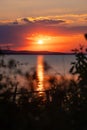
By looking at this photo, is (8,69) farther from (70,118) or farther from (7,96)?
(70,118)

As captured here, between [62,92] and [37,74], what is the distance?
0.72m

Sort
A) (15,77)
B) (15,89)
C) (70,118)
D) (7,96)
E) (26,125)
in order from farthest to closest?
(15,77) → (15,89) → (7,96) → (70,118) → (26,125)

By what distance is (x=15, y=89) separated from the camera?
6.28 metres

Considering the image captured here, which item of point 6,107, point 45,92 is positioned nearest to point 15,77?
point 45,92

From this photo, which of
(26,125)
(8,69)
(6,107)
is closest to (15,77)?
(8,69)

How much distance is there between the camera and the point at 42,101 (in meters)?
5.86

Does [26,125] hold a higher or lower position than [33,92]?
lower

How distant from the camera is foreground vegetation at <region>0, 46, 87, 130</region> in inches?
195

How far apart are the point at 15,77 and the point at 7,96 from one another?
122 cm

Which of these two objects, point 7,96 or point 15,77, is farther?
point 15,77

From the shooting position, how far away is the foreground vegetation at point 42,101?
4965 mm

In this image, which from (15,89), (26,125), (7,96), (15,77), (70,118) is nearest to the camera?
(26,125)

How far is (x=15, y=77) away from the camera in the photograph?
273 inches

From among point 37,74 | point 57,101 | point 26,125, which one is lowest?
Answer: point 26,125
